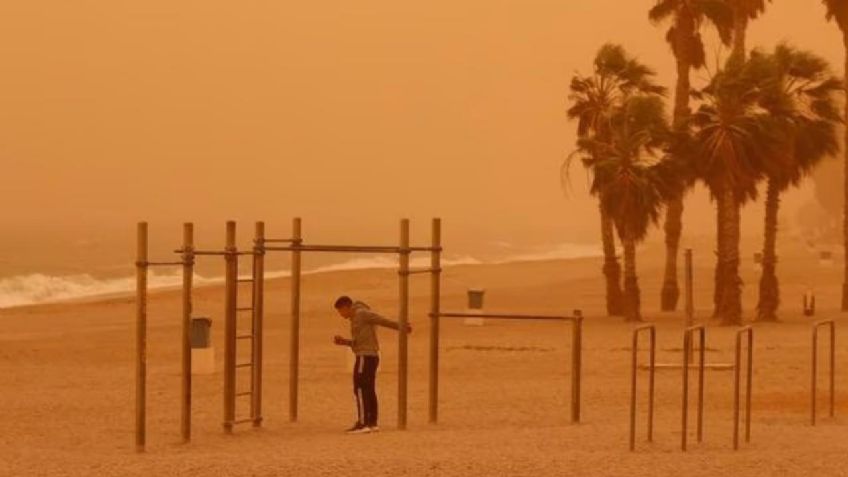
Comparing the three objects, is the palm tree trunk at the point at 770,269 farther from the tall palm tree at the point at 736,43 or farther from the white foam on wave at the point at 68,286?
the white foam on wave at the point at 68,286

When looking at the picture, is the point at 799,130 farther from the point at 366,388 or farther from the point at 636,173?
the point at 366,388

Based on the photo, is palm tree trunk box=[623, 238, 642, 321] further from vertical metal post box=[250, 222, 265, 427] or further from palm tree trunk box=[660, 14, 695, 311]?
vertical metal post box=[250, 222, 265, 427]

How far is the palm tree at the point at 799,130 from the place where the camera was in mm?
43219

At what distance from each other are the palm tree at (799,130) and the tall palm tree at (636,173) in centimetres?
254

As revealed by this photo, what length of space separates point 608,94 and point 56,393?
23.4m

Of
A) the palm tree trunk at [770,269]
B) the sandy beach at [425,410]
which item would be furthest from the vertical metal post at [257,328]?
the palm tree trunk at [770,269]

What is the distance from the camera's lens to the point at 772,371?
28859 mm

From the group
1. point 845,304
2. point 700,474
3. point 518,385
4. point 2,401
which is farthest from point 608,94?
point 700,474

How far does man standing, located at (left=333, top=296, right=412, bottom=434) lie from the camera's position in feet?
64.3

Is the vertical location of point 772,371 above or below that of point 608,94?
below

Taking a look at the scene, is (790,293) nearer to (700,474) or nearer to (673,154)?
(673,154)

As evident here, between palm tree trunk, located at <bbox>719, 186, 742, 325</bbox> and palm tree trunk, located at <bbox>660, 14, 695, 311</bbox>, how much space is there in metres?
1.49

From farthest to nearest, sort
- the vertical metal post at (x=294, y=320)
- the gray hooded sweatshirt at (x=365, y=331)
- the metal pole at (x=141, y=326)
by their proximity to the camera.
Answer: the vertical metal post at (x=294, y=320)
the gray hooded sweatshirt at (x=365, y=331)
the metal pole at (x=141, y=326)

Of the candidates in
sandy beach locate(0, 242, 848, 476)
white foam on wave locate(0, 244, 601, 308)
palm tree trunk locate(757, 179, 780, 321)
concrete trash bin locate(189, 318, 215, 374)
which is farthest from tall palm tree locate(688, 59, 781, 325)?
white foam on wave locate(0, 244, 601, 308)
